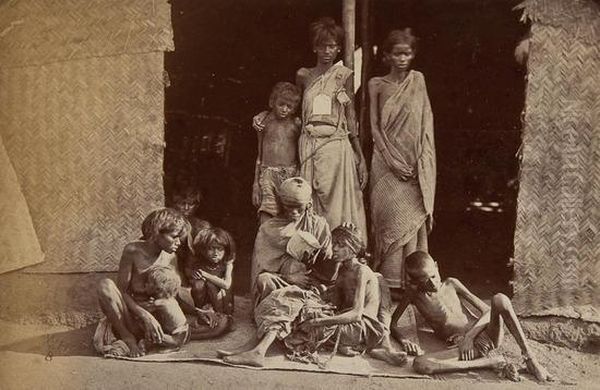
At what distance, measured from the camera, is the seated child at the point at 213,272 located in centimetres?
593

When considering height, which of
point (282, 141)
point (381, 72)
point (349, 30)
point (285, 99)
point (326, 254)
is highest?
point (349, 30)

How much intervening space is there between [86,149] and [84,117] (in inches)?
9.4

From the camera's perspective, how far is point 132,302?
5.63 m

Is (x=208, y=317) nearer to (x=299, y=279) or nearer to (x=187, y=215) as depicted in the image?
(x=299, y=279)

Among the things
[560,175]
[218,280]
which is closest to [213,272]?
[218,280]

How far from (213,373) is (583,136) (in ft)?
9.92

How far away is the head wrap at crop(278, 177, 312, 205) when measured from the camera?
593 centimetres

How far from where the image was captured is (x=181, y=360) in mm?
5496

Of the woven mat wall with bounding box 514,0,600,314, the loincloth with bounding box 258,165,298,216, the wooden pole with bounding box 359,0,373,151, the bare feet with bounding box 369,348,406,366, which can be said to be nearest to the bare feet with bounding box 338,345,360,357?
the bare feet with bounding box 369,348,406,366

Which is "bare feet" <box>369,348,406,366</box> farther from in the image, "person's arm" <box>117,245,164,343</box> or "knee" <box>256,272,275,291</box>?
"person's arm" <box>117,245,164,343</box>

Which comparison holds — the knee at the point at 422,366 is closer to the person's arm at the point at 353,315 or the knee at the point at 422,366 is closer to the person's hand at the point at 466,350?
the person's hand at the point at 466,350

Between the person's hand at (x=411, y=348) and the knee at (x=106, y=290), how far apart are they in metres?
1.99

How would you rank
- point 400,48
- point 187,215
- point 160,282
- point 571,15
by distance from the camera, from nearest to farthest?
point 160,282
point 571,15
point 400,48
point 187,215

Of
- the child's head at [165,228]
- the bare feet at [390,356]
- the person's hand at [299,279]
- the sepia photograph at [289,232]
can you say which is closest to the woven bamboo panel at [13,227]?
the sepia photograph at [289,232]
